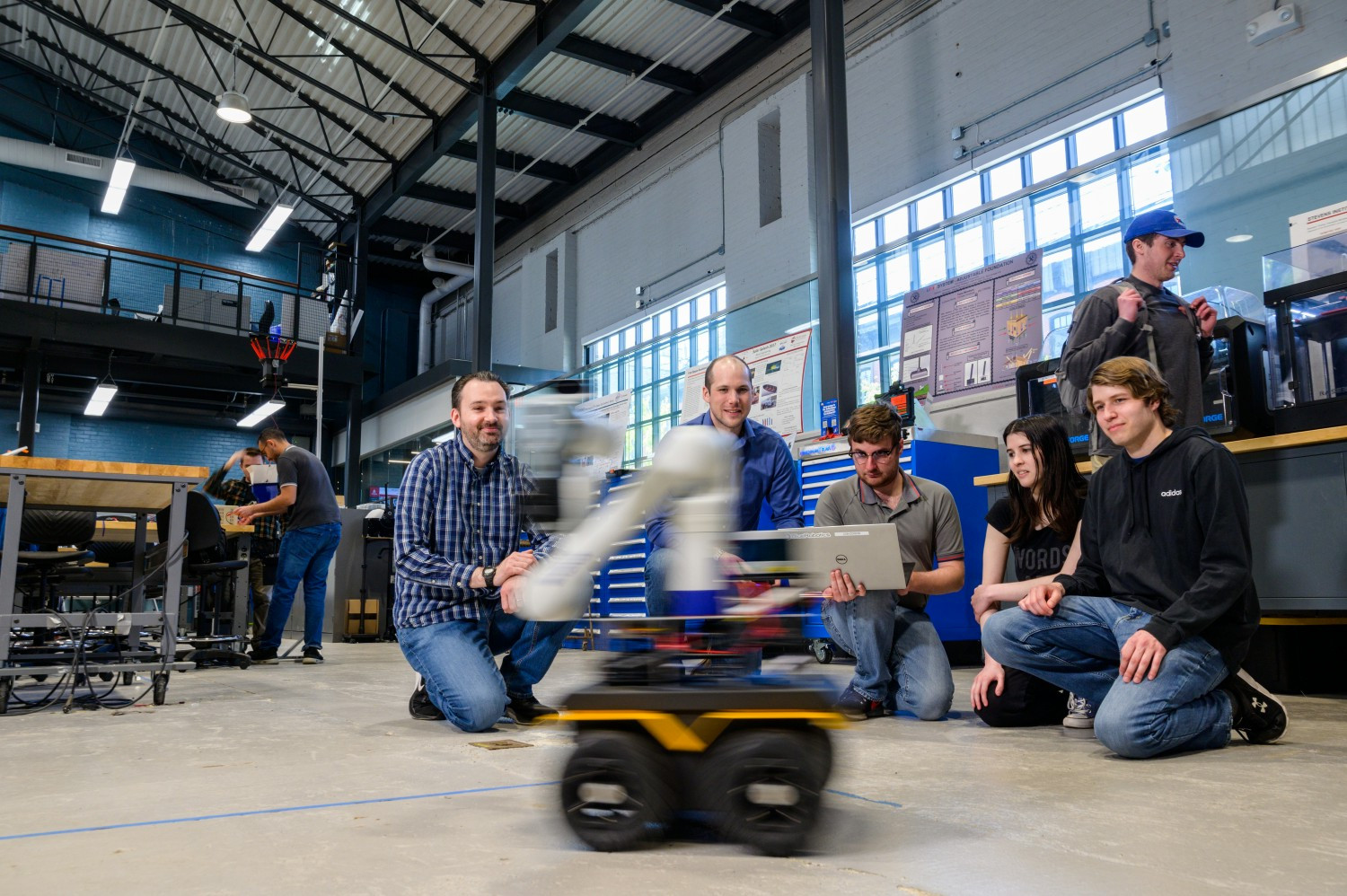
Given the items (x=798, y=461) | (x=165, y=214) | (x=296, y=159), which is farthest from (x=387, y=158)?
(x=798, y=461)

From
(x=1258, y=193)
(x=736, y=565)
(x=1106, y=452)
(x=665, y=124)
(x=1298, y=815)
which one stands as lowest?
(x=1298, y=815)

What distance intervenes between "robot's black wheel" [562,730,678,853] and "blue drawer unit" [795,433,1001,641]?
3.09m

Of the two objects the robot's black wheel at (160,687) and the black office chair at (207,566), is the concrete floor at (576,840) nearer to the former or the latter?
the robot's black wheel at (160,687)

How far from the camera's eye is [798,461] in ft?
17.4

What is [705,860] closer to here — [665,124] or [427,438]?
[665,124]

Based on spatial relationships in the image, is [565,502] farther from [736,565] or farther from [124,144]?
[124,144]

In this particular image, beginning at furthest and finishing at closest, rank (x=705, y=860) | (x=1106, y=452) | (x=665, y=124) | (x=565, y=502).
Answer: (x=665, y=124), (x=1106, y=452), (x=565, y=502), (x=705, y=860)

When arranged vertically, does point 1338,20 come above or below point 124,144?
below

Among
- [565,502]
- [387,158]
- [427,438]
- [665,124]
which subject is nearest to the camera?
[565,502]

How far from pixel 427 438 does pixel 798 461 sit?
8.86 meters

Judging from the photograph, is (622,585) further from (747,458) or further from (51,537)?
(747,458)

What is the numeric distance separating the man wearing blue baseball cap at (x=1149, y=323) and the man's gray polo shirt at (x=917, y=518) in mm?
488

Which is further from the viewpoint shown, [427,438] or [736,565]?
[427,438]

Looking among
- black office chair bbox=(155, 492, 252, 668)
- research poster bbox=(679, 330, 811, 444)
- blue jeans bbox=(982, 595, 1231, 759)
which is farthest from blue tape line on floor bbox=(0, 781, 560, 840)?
research poster bbox=(679, 330, 811, 444)
